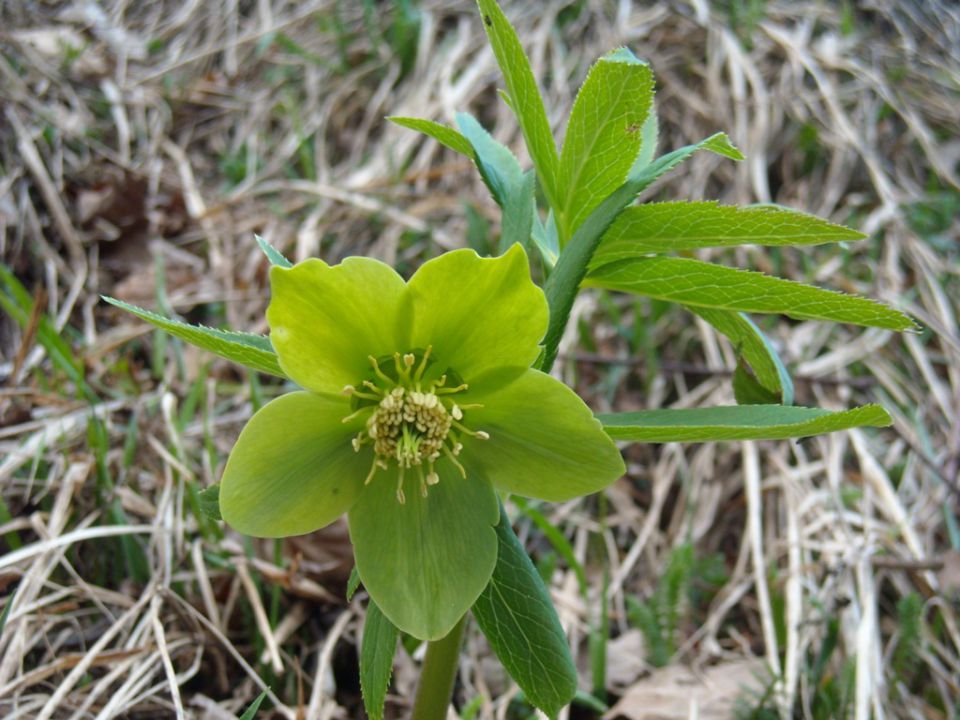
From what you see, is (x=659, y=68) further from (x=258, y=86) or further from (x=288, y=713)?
(x=288, y=713)

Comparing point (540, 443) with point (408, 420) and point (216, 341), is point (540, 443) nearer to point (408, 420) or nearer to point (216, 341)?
point (408, 420)

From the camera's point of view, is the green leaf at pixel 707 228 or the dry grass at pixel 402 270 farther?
the dry grass at pixel 402 270

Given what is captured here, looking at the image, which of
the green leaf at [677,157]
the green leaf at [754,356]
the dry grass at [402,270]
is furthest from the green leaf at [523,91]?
the dry grass at [402,270]

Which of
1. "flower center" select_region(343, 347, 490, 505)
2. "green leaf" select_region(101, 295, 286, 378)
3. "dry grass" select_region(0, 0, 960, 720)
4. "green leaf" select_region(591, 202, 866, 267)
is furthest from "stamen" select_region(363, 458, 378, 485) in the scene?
"dry grass" select_region(0, 0, 960, 720)

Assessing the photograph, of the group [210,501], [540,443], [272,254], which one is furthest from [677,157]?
[210,501]

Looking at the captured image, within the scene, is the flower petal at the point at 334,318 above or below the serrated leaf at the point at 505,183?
below

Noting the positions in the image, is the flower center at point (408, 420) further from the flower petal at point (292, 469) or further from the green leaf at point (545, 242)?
the green leaf at point (545, 242)

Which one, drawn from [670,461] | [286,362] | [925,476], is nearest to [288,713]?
[286,362]
